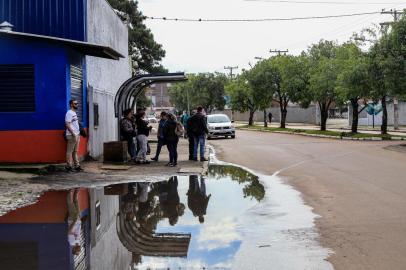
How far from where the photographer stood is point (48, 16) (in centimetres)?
1627

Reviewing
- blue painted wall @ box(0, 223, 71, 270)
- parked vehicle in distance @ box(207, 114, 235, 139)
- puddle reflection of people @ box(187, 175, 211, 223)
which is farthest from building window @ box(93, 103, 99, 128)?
parked vehicle in distance @ box(207, 114, 235, 139)

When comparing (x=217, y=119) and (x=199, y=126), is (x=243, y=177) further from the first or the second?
(x=217, y=119)

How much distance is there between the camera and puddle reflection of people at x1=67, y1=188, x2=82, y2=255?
7.01m

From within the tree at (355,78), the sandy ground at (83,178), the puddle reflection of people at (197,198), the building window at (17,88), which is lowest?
the puddle reflection of people at (197,198)

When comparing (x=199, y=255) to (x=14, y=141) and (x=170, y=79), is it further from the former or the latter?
(x=170, y=79)

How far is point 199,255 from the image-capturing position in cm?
656

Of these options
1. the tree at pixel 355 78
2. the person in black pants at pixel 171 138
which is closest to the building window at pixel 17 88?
the person in black pants at pixel 171 138

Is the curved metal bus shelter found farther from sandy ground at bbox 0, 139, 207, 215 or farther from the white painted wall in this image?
sandy ground at bbox 0, 139, 207, 215

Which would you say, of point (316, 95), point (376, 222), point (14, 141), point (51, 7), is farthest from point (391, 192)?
point (316, 95)

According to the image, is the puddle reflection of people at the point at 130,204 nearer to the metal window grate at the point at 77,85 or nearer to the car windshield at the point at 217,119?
the metal window grate at the point at 77,85

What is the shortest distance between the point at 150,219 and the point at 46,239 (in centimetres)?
202

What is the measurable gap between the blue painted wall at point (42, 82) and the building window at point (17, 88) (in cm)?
14

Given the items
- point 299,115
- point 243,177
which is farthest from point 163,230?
point 299,115

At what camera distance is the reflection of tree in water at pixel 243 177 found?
1168 centimetres
